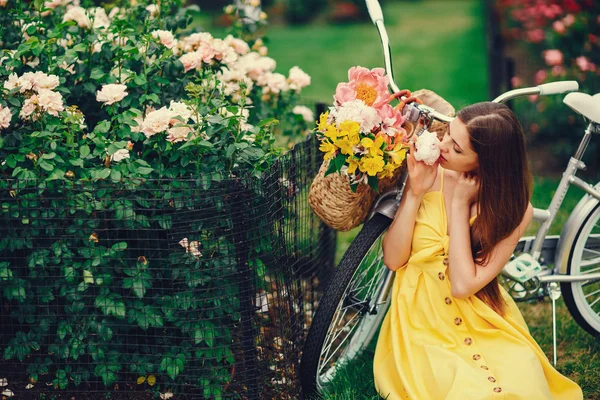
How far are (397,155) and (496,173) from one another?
357 millimetres

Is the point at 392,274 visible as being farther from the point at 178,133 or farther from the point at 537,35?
the point at 537,35

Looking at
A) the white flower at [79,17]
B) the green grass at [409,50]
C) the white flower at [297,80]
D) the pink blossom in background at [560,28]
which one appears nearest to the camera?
the white flower at [79,17]

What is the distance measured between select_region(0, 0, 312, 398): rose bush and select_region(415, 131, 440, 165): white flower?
22.7 inches

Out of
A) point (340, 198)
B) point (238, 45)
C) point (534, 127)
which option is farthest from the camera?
point (534, 127)

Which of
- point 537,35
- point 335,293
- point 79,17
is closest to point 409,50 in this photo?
point 537,35

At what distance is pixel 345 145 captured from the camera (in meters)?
2.34

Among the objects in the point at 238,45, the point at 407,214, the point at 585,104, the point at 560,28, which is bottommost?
the point at 407,214

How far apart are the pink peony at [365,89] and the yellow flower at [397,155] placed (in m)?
0.17

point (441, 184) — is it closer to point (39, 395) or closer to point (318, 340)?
point (318, 340)

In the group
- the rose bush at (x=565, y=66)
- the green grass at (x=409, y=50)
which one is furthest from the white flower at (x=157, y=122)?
the green grass at (x=409, y=50)

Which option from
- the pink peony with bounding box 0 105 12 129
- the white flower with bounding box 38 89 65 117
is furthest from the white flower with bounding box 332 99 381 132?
the pink peony with bounding box 0 105 12 129

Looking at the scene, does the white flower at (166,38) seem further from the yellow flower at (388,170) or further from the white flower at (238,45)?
the yellow flower at (388,170)

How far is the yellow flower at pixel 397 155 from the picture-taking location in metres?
2.34

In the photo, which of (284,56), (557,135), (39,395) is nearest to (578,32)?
(557,135)
